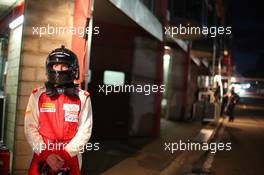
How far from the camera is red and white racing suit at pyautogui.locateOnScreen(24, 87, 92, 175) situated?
12.3 ft

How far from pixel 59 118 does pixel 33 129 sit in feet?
0.92

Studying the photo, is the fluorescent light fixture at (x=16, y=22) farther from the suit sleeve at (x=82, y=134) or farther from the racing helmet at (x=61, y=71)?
the suit sleeve at (x=82, y=134)

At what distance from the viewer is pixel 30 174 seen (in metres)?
3.79

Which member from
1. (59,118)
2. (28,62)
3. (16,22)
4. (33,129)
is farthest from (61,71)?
(16,22)

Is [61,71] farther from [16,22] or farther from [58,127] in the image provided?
[16,22]

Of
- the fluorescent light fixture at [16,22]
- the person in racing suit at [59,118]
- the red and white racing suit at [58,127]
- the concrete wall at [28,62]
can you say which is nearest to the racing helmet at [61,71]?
the person in racing suit at [59,118]

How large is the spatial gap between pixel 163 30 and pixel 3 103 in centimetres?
747

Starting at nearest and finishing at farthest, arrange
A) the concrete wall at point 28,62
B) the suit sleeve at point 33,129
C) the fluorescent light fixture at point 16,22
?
the suit sleeve at point 33,129
the concrete wall at point 28,62
the fluorescent light fixture at point 16,22

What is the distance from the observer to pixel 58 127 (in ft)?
12.6

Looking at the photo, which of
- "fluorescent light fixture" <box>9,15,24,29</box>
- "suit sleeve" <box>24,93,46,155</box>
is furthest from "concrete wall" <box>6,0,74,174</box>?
"suit sleeve" <box>24,93,46,155</box>

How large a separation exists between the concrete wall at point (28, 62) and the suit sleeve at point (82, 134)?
8.71 ft

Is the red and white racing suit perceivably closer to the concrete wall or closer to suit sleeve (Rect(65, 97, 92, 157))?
suit sleeve (Rect(65, 97, 92, 157))

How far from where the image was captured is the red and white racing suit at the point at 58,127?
376 cm

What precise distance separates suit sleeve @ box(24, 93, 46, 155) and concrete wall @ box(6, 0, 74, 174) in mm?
2469
